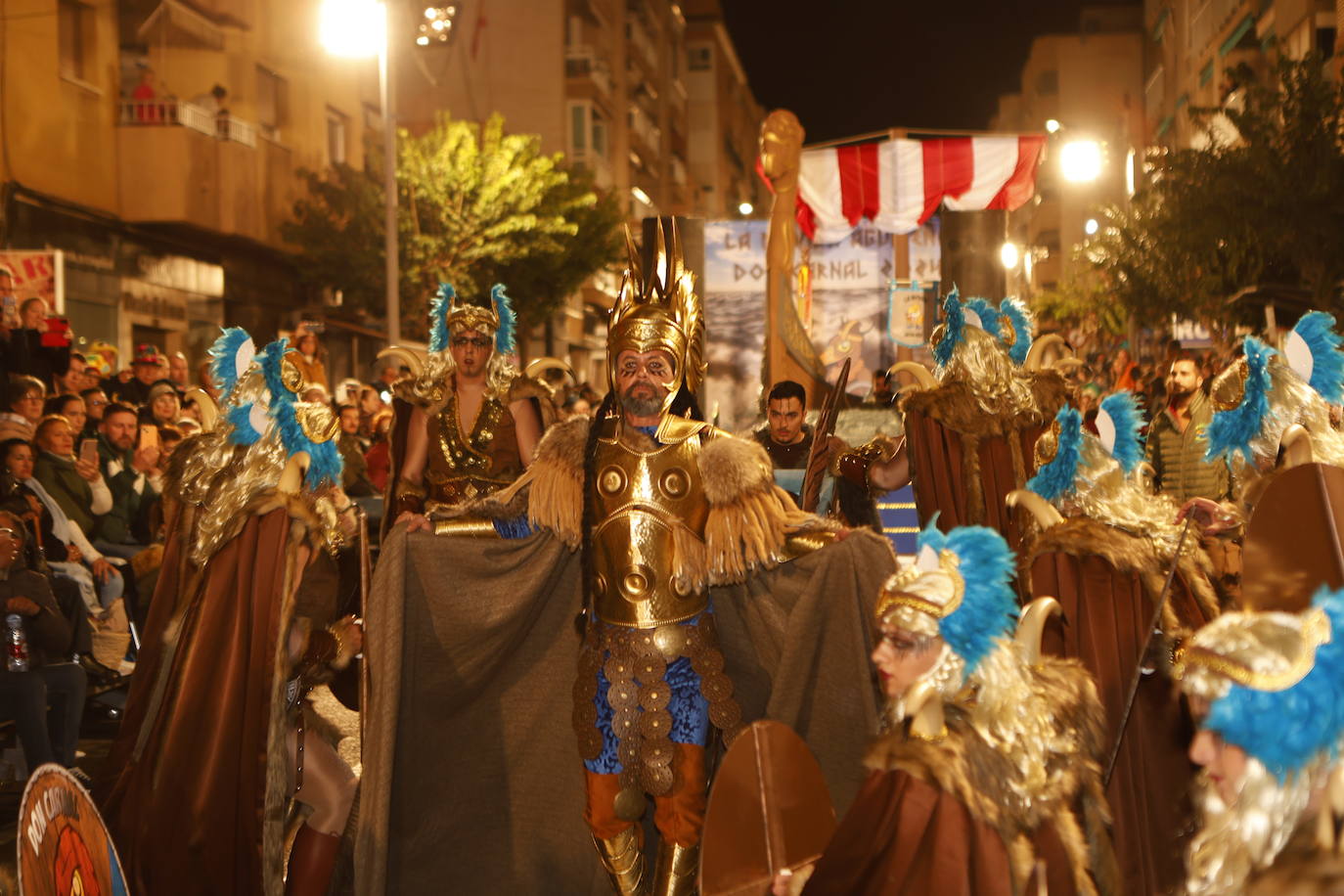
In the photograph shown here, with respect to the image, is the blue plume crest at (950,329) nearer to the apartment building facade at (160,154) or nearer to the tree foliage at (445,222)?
the apartment building facade at (160,154)

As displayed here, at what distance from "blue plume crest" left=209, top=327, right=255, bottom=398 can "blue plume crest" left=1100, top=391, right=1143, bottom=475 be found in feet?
10.5

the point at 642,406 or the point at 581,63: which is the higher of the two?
the point at 581,63

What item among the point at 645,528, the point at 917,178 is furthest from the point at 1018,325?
the point at 917,178

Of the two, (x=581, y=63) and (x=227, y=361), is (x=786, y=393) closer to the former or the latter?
(x=227, y=361)

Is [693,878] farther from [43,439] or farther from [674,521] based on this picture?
[43,439]

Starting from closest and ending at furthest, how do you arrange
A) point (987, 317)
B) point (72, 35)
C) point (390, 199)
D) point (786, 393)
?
point (987, 317) < point (786, 393) < point (72, 35) < point (390, 199)

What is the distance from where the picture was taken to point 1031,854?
3.00m

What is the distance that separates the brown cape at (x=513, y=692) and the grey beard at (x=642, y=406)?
26.7 inches

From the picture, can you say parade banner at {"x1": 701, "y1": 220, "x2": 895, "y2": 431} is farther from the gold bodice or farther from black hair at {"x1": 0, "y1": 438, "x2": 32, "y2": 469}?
black hair at {"x1": 0, "y1": 438, "x2": 32, "y2": 469}

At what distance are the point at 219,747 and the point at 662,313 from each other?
85.7 inches

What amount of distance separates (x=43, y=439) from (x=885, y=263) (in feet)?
32.3

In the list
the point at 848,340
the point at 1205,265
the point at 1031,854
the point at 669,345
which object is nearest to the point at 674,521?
the point at 669,345

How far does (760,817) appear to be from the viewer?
139 inches

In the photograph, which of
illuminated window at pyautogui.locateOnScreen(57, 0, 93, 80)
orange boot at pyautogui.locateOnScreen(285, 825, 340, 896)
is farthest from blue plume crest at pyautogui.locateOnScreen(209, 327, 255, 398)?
illuminated window at pyautogui.locateOnScreen(57, 0, 93, 80)
